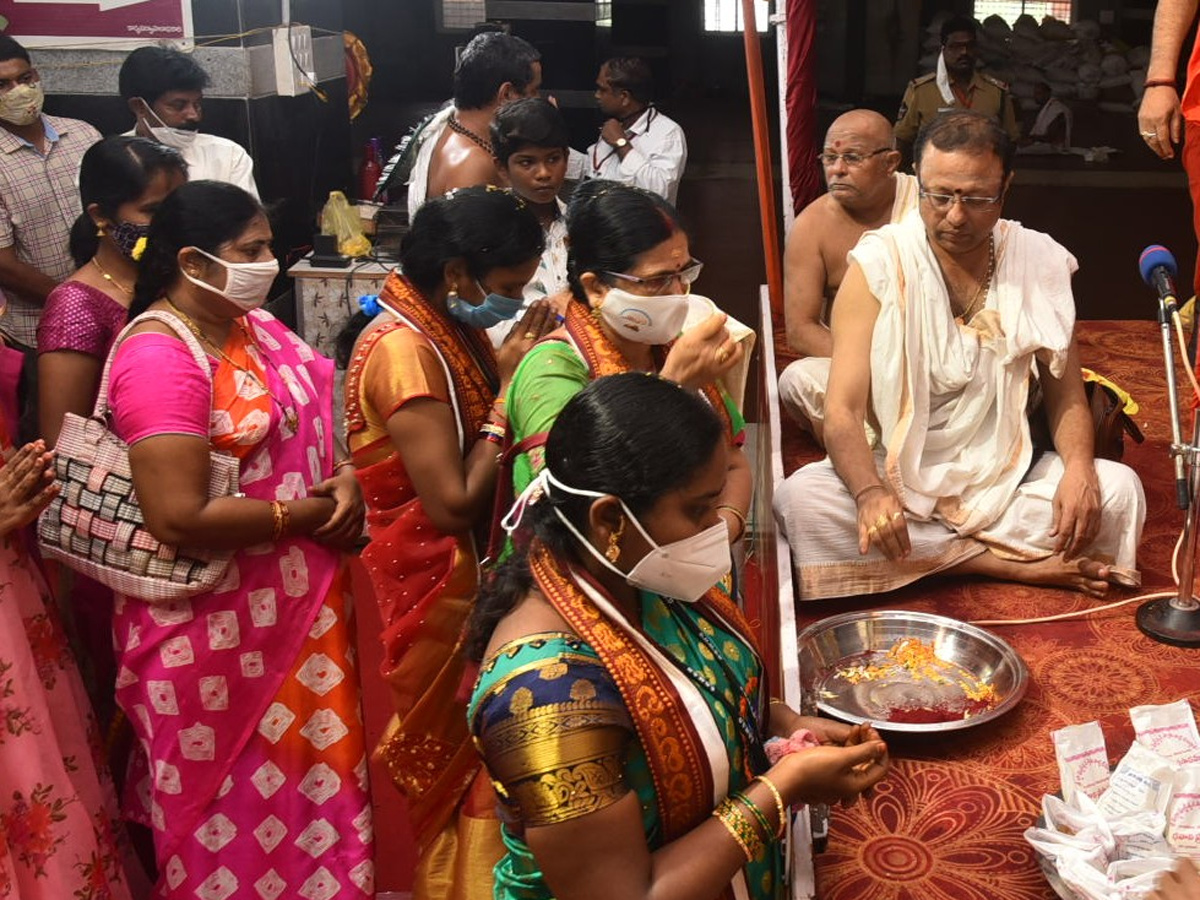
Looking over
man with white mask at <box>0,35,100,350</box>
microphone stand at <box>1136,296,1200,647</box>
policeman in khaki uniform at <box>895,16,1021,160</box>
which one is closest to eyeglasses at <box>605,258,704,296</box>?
microphone stand at <box>1136,296,1200,647</box>

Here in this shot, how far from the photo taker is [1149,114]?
3363 millimetres

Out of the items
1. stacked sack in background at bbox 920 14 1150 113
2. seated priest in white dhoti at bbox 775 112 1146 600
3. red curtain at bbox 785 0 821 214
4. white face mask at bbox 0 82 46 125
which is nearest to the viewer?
seated priest in white dhoti at bbox 775 112 1146 600

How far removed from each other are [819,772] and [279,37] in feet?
16.5

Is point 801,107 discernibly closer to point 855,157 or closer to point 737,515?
point 855,157

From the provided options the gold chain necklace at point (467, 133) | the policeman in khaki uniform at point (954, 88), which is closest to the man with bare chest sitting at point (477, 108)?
the gold chain necklace at point (467, 133)

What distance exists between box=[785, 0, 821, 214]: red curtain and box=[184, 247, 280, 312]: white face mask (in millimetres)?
3059

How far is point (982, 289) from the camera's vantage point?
318 cm

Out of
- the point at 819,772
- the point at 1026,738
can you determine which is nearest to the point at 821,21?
the point at 1026,738

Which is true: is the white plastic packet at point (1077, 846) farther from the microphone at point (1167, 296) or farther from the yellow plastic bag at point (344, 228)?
the yellow plastic bag at point (344, 228)

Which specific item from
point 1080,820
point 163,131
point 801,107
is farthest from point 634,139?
point 1080,820

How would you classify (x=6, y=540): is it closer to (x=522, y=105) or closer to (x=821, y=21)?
(x=522, y=105)

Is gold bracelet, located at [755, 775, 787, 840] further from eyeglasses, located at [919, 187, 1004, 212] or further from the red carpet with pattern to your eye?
eyeglasses, located at [919, 187, 1004, 212]

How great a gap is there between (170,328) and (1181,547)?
234cm

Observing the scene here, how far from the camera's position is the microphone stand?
255cm
